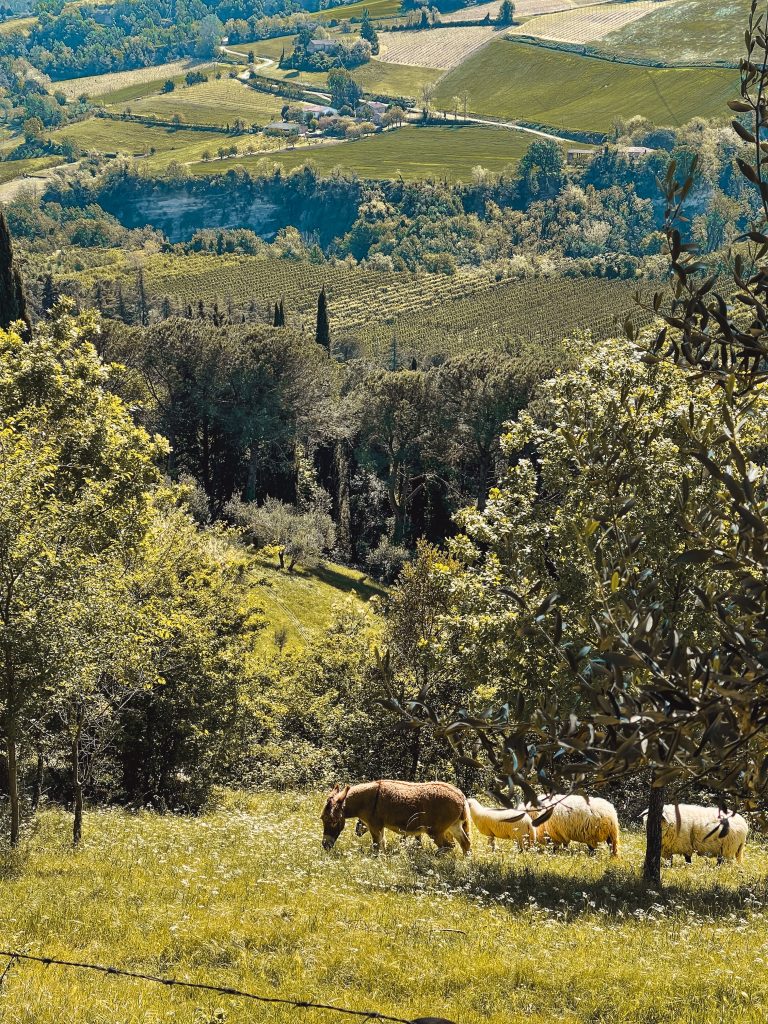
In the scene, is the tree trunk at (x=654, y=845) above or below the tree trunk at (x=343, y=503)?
above

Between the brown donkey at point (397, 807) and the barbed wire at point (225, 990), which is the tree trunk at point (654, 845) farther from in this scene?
the barbed wire at point (225, 990)

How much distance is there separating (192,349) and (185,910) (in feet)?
258

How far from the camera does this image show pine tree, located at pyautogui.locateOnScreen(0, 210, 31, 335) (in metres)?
58.4

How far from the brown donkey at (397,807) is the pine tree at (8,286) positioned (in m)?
46.9

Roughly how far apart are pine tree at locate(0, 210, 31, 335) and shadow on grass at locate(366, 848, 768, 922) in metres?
49.7

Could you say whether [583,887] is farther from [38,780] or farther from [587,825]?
[38,780]

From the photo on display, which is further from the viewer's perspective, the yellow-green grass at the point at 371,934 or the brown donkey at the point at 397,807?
the brown donkey at the point at 397,807

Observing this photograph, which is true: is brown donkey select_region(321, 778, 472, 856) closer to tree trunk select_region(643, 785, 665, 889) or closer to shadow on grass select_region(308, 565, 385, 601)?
tree trunk select_region(643, 785, 665, 889)

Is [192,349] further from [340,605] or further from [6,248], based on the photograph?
[340,605]

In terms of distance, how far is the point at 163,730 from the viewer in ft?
95.5

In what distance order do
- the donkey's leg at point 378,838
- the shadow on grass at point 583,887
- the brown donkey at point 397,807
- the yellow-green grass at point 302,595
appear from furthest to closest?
the yellow-green grass at point 302,595
the donkey's leg at point 378,838
the brown donkey at point 397,807
the shadow on grass at point 583,887

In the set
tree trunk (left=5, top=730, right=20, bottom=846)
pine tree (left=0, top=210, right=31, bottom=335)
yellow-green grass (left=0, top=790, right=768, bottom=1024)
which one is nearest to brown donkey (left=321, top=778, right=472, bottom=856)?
yellow-green grass (left=0, top=790, right=768, bottom=1024)

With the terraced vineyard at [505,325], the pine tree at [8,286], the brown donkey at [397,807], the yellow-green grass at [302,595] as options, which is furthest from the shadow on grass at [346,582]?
the terraced vineyard at [505,325]

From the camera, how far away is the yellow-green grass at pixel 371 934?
456 inches
